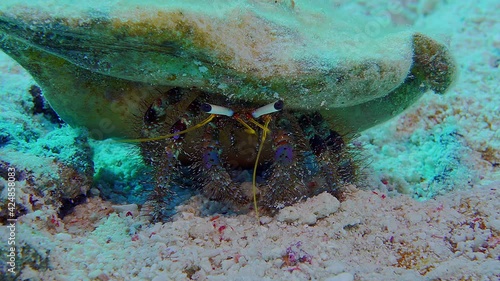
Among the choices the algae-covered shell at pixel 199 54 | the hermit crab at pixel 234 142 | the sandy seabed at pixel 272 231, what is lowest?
the sandy seabed at pixel 272 231

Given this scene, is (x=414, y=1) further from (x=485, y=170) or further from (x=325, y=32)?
(x=325, y=32)

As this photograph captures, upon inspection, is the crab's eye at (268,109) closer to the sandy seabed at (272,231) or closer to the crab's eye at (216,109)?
the crab's eye at (216,109)

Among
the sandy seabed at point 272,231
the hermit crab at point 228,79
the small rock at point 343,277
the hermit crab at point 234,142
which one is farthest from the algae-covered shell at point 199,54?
the small rock at point 343,277

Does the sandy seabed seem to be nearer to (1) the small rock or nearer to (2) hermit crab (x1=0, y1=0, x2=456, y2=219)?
(1) the small rock

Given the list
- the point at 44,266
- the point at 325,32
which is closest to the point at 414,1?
the point at 325,32

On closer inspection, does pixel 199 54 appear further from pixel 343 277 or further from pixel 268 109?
pixel 343 277

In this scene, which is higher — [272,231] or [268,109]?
[268,109]

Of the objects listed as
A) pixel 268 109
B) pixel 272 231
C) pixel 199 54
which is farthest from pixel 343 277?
pixel 199 54
